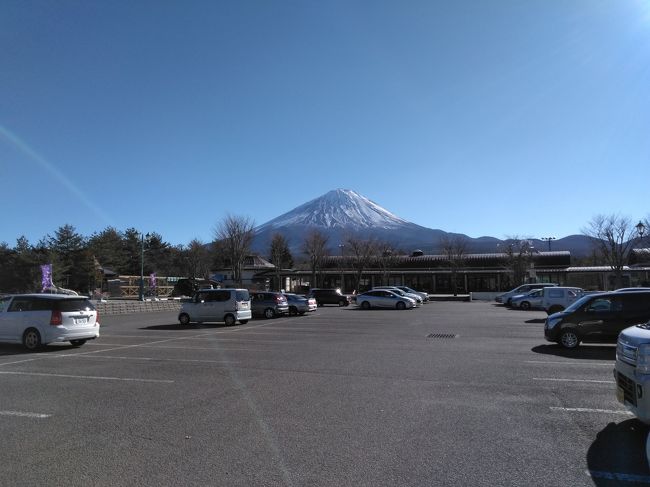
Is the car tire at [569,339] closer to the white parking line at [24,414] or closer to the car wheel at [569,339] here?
the car wheel at [569,339]

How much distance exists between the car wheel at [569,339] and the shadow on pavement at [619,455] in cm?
790

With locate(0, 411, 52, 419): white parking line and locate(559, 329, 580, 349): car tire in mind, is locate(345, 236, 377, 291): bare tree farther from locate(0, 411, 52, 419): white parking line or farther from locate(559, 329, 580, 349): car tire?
locate(0, 411, 52, 419): white parking line

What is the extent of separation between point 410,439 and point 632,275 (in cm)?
6839

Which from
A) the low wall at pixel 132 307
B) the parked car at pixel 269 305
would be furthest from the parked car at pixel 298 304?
the low wall at pixel 132 307

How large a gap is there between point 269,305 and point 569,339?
18.1 meters

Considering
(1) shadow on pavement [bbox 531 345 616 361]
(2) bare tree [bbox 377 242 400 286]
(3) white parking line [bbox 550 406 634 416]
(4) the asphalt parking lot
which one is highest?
(2) bare tree [bbox 377 242 400 286]

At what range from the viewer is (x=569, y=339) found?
14.1 meters

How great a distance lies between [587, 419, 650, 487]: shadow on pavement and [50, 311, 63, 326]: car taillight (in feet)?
44.2

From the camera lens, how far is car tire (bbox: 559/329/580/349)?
46.0 ft

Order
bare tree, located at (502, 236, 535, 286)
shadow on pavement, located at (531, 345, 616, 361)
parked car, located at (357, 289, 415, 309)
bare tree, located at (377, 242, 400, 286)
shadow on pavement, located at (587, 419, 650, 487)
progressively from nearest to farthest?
shadow on pavement, located at (587, 419, 650, 487)
shadow on pavement, located at (531, 345, 616, 361)
parked car, located at (357, 289, 415, 309)
bare tree, located at (502, 236, 535, 286)
bare tree, located at (377, 242, 400, 286)

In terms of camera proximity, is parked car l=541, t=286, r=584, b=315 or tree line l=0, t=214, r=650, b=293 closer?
parked car l=541, t=286, r=584, b=315

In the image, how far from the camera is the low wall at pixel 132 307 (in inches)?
1278

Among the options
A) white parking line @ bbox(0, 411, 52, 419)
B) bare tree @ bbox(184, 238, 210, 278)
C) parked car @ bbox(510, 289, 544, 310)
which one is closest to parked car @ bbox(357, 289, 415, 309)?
parked car @ bbox(510, 289, 544, 310)

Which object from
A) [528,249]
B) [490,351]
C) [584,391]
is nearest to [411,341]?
[490,351]
